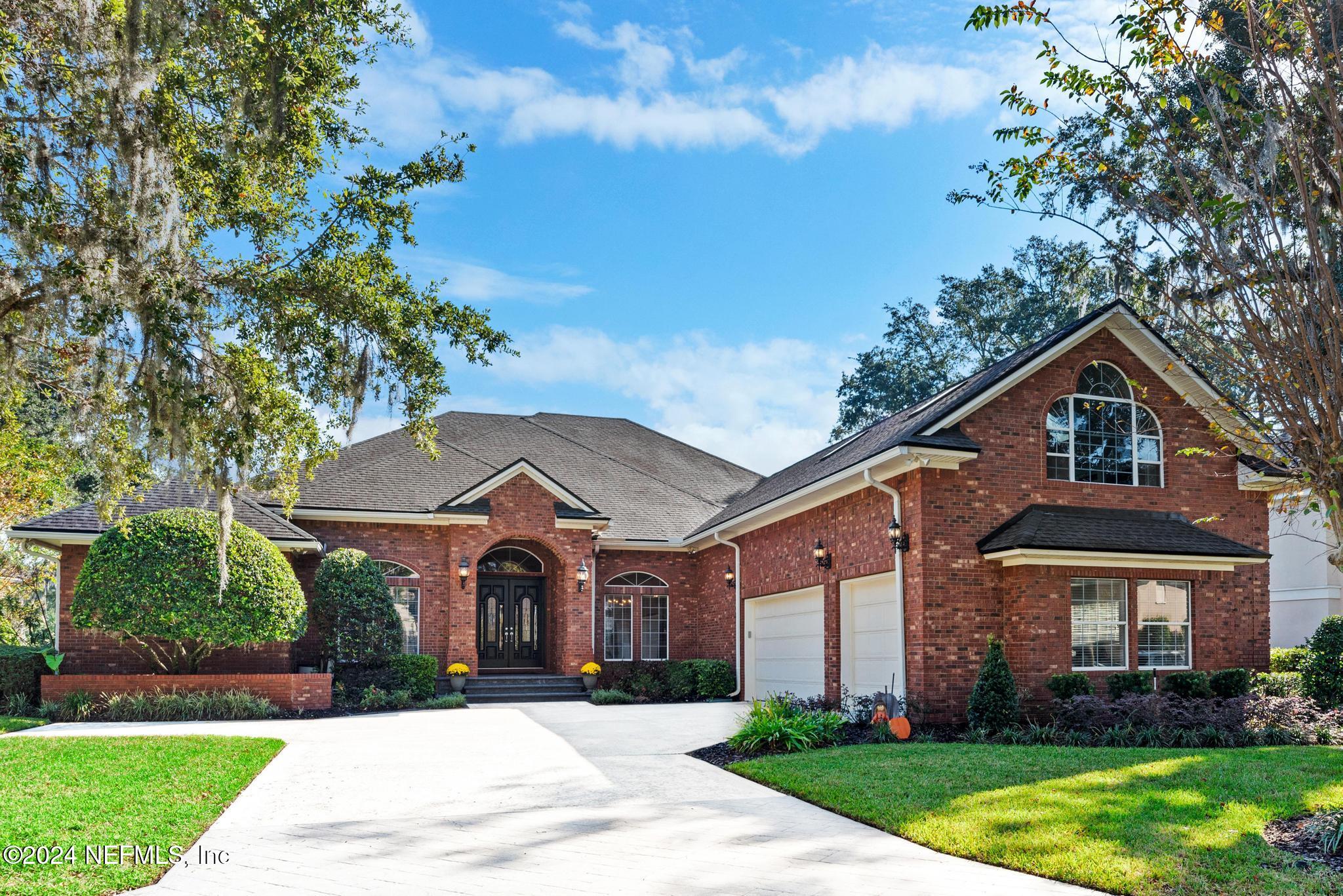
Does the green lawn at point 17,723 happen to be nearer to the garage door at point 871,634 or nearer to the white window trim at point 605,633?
the white window trim at point 605,633

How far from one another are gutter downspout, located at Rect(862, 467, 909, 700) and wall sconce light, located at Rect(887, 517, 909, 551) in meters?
0.07

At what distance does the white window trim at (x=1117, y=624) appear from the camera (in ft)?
42.7

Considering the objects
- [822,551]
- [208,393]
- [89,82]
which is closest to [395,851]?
[208,393]

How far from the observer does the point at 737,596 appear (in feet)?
63.5

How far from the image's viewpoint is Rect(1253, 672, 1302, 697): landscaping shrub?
13500 millimetres

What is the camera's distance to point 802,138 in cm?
1580

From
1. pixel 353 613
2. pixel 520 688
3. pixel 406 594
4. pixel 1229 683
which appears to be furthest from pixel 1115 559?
pixel 406 594

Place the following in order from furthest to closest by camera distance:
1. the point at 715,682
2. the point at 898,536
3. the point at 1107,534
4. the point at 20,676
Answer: the point at 715,682
the point at 20,676
the point at 898,536
the point at 1107,534

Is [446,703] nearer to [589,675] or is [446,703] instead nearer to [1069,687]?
[589,675]

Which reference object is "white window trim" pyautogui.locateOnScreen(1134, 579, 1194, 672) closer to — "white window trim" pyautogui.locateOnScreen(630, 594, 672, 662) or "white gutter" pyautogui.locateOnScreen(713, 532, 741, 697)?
"white gutter" pyautogui.locateOnScreen(713, 532, 741, 697)

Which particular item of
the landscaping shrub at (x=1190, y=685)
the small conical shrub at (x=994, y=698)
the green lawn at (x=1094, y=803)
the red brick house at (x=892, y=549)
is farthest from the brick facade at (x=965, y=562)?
the green lawn at (x=1094, y=803)

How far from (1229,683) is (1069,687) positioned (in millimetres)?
2536

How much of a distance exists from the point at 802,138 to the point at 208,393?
10154 millimetres

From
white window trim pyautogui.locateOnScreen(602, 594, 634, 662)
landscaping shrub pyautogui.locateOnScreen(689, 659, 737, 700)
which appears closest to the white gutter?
landscaping shrub pyautogui.locateOnScreen(689, 659, 737, 700)
